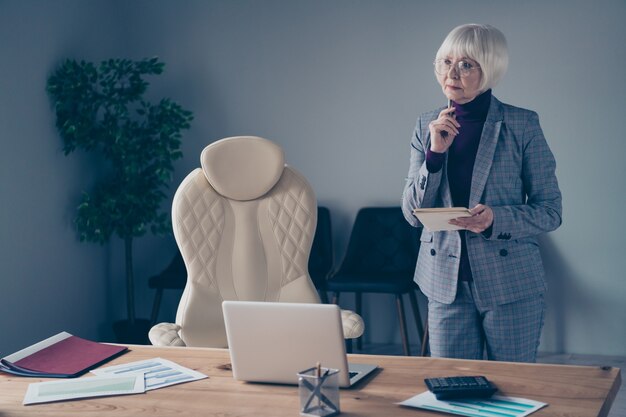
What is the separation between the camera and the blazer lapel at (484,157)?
90.6 inches

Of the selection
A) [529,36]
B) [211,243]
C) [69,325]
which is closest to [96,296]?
[69,325]

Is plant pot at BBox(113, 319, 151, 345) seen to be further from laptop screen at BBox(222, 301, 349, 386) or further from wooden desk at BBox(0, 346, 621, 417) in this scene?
laptop screen at BBox(222, 301, 349, 386)

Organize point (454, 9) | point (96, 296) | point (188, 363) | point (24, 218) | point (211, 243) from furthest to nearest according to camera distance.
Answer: point (96, 296), point (454, 9), point (24, 218), point (211, 243), point (188, 363)

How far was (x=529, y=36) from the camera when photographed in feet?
14.9

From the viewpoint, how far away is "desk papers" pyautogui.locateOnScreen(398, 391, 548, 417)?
1.62 meters

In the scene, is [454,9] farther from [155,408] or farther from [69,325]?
[155,408]

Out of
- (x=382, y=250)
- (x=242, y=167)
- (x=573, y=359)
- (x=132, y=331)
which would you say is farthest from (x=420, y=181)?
(x=132, y=331)

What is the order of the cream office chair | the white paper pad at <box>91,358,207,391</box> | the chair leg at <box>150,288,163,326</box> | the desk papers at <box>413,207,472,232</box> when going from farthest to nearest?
1. the chair leg at <box>150,288,163,326</box>
2. the cream office chair
3. the desk papers at <box>413,207,472,232</box>
4. the white paper pad at <box>91,358,207,391</box>

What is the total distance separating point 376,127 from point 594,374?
10.4 ft

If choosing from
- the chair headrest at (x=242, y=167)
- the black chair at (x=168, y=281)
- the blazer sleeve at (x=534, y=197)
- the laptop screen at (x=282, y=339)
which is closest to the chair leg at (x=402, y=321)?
the black chair at (x=168, y=281)

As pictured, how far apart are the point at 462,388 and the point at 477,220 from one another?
62cm

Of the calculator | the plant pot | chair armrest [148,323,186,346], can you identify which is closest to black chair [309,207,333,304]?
the plant pot

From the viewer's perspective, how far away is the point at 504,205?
2.32 m

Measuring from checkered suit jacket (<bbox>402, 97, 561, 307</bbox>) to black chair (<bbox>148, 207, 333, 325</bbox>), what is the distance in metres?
2.25
